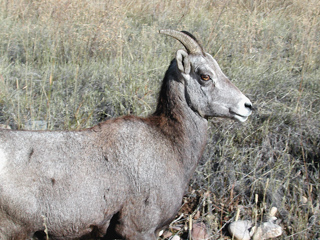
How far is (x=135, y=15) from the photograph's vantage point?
806cm

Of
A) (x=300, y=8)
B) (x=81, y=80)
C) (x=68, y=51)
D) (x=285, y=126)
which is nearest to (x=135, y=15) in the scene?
(x=68, y=51)

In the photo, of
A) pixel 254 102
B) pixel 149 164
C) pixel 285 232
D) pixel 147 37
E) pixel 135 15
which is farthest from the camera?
pixel 135 15

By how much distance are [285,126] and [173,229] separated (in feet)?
6.43

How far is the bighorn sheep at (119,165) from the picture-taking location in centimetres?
272

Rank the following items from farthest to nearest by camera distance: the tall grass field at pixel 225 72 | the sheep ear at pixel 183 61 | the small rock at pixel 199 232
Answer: the tall grass field at pixel 225 72 → the small rock at pixel 199 232 → the sheep ear at pixel 183 61

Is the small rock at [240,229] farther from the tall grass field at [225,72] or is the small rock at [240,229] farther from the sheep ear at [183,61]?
the sheep ear at [183,61]

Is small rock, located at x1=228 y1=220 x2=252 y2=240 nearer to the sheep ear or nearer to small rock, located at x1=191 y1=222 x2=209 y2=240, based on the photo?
small rock, located at x1=191 y1=222 x2=209 y2=240

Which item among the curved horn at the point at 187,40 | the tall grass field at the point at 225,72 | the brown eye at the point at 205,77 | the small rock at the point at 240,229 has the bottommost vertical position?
the small rock at the point at 240,229

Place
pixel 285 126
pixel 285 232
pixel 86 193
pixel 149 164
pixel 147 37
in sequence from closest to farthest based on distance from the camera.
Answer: pixel 86 193 < pixel 149 164 < pixel 285 232 < pixel 285 126 < pixel 147 37

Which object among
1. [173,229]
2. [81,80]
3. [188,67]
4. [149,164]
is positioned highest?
[188,67]

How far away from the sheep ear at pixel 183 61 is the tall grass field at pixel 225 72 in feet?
4.14

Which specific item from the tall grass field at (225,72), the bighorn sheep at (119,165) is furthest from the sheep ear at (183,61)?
the tall grass field at (225,72)

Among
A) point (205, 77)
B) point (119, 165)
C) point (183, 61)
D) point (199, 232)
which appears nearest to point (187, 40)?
point (183, 61)

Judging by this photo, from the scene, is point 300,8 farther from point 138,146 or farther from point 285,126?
point 138,146
